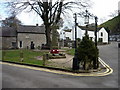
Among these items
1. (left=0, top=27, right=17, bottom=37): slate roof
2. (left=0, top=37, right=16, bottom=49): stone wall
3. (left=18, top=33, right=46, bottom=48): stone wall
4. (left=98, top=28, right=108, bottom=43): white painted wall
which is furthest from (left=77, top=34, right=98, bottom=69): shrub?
(left=98, top=28, right=108, bottom=43): white painted wall

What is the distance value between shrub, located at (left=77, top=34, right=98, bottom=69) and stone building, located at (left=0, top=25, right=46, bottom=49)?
36029 millimetres

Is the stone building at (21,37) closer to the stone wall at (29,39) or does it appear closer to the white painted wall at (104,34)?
the stone wall at (29,39)

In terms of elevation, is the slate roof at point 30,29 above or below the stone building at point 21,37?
above

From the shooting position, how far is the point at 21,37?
47.0m

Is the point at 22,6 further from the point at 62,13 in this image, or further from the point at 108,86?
the point at 108,86

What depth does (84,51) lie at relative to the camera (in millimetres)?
12906

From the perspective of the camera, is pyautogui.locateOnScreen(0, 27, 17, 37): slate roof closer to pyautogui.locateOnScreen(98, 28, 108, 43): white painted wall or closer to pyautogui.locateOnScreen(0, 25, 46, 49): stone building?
pyautogui.locateOnScreen(0, 25, 46, 49): stone building

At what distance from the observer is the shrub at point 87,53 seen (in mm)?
12867

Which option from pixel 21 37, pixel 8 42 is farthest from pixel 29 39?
Answer: pixel 8 42

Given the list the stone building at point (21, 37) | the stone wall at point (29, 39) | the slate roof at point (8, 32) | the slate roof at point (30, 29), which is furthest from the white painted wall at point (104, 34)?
the slate roof at point (8, 32)

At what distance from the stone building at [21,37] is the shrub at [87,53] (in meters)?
36.0

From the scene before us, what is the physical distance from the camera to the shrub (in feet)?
42.2

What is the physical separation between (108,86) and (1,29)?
45113 mm

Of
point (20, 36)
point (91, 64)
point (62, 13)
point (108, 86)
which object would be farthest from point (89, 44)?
point (20, 36)
